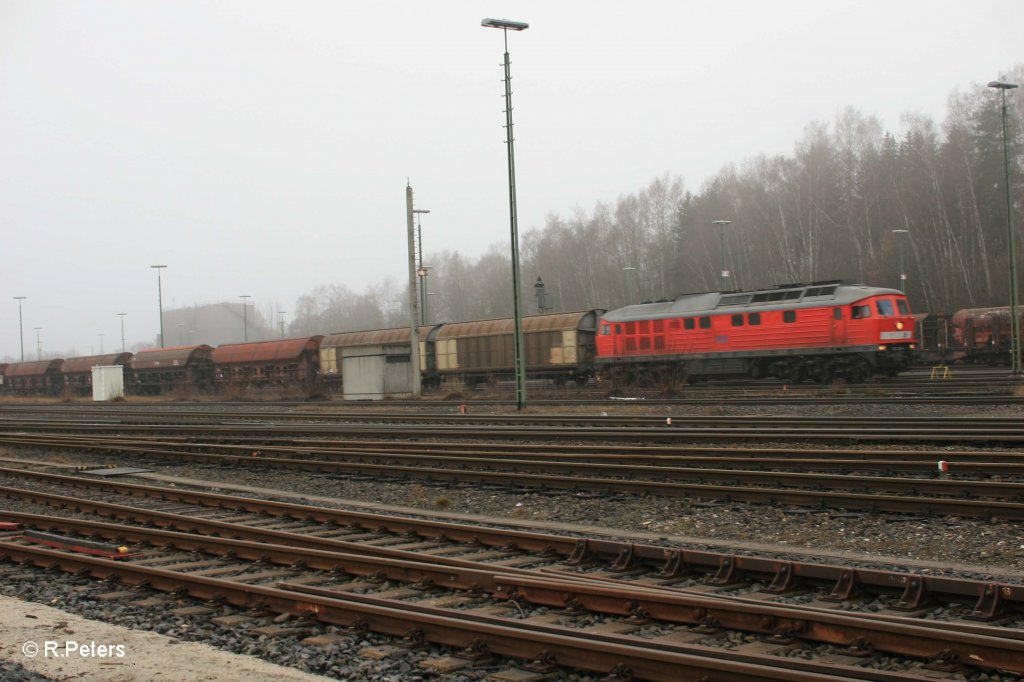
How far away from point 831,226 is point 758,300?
132 feet

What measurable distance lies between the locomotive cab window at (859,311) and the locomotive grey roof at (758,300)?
8.6 inches

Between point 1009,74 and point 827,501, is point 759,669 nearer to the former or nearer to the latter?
point 827,501

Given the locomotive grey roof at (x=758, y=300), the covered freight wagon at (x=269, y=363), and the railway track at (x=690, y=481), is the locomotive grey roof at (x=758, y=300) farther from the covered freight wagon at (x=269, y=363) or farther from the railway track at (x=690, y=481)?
the covered freight wagon at (x=269, y=363)

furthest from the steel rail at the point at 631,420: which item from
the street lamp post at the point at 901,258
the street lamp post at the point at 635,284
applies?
the street lamp post at the point at 635,284

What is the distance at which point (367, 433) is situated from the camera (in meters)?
19.0

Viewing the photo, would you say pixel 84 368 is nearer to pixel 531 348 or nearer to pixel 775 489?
pixel 531 348

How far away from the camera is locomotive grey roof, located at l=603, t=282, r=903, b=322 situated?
26.9 m

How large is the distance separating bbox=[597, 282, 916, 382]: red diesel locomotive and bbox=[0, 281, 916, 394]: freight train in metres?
0.04

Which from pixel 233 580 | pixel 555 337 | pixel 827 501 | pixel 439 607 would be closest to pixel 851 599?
pixel 439 607

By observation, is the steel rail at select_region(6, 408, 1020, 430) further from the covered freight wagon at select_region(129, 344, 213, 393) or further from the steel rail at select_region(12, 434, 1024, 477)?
the covered freight wagon at select_region(129, 344, 213, 393)

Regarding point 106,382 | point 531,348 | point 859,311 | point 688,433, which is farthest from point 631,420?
point 106,382

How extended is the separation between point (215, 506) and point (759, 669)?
8.87m

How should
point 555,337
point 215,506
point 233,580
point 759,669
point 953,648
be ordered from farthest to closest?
point 555,337 < point 215,506 < point 233,580 < point 953,648 < point 759,669

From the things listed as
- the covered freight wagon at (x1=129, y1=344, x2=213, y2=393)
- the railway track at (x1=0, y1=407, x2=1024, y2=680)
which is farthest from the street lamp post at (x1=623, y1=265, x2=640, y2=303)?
the railway track at (x1=0, y1=407, x2=1024, y2=680)
